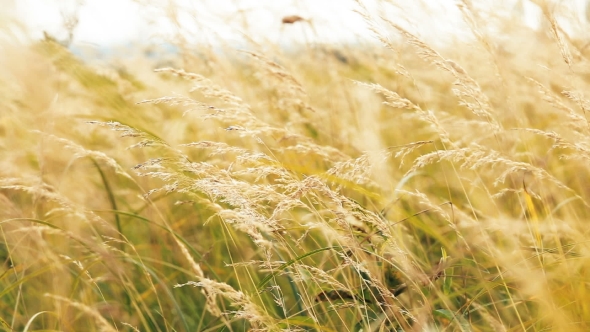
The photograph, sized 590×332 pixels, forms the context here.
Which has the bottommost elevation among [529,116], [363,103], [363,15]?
[529,116]

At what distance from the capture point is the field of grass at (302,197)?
1.37 metres

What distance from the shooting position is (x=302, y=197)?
2.36 metres

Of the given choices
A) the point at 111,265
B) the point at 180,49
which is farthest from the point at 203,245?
the point at 180,49

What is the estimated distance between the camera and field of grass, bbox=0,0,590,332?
1.37 m

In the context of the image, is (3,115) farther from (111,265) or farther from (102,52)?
(111,265)

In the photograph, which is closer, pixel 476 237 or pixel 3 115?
pixel 476 237

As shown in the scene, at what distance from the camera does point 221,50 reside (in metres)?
2.96

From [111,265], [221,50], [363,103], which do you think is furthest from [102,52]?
[111,265]

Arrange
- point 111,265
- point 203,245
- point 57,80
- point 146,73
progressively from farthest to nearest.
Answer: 1. point 146,73
2. point 57,80
3. point 203,245
4. point 111,265

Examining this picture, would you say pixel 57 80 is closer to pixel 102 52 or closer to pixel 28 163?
pixel 28 163

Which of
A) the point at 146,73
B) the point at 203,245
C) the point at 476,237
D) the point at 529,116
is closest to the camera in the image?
the point at 476,237

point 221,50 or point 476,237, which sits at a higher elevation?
point 221,50

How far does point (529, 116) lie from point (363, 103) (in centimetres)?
96

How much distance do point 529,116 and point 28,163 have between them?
101 inches
